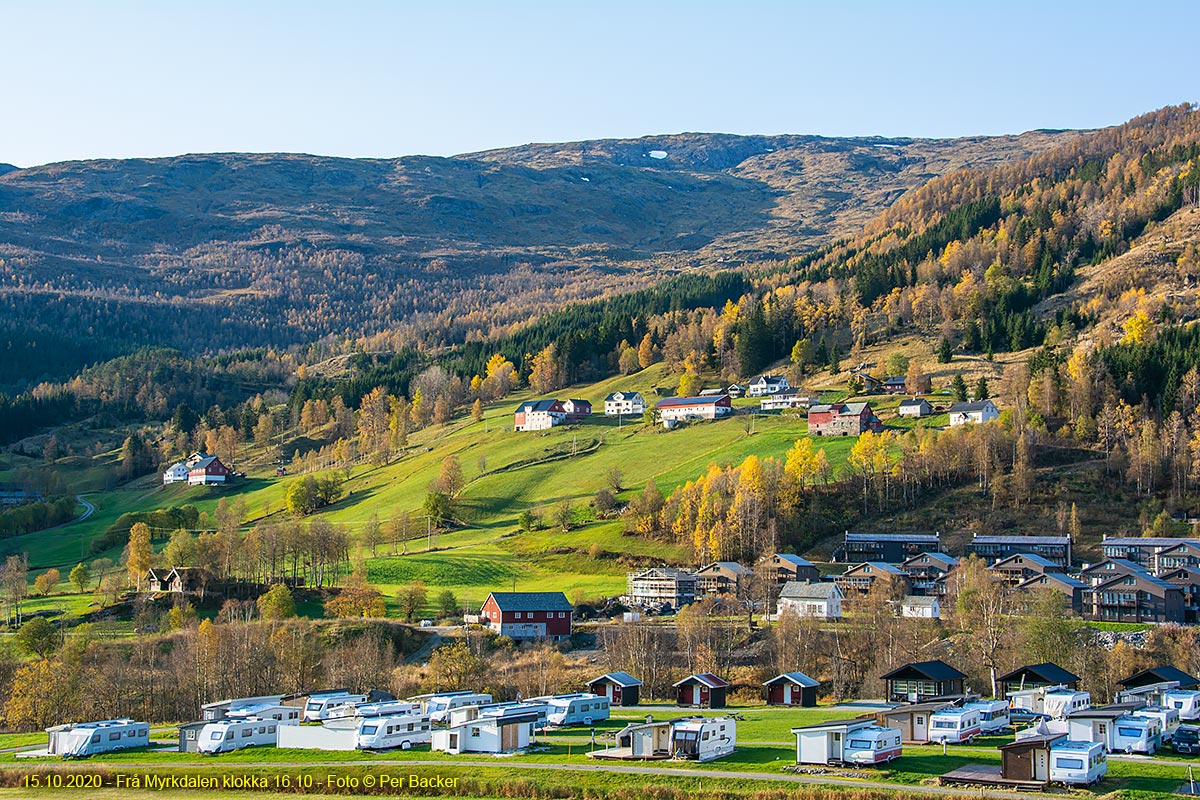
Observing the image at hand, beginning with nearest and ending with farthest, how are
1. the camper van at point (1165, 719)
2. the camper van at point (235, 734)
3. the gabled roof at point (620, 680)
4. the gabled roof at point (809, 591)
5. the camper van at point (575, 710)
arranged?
the camper van at point (1165, 719)
the camper van at point (235, 734)
the camper van at point (575, 710)
the gabled roof at point (620, 680)
the gabled roof at point (809, 591)

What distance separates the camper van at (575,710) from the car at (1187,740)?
24.8 metres

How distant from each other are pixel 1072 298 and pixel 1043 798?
151 meters

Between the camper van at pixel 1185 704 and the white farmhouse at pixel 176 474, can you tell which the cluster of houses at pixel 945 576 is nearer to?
the camper van at pixel 1185 704

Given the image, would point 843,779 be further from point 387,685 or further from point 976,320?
point 976,320

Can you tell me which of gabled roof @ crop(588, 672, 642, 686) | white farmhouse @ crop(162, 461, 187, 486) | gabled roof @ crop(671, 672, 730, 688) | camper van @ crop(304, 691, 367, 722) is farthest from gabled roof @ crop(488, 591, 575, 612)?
white farmhouse @ crop(162, 461, 187, 486)

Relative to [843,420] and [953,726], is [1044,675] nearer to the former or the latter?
[953,726]

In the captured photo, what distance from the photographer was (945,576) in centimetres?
10512

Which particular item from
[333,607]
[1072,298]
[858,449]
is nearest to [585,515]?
[858,449]

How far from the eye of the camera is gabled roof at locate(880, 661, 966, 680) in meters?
66.0

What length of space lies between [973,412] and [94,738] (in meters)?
102

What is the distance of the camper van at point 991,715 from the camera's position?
179 ft

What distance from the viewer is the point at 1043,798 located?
140 ft

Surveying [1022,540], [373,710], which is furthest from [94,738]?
[1022,540]

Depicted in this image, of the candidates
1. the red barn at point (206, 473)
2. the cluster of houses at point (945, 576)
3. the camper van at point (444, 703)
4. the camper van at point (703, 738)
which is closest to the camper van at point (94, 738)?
the camper van at point (444, 703)
